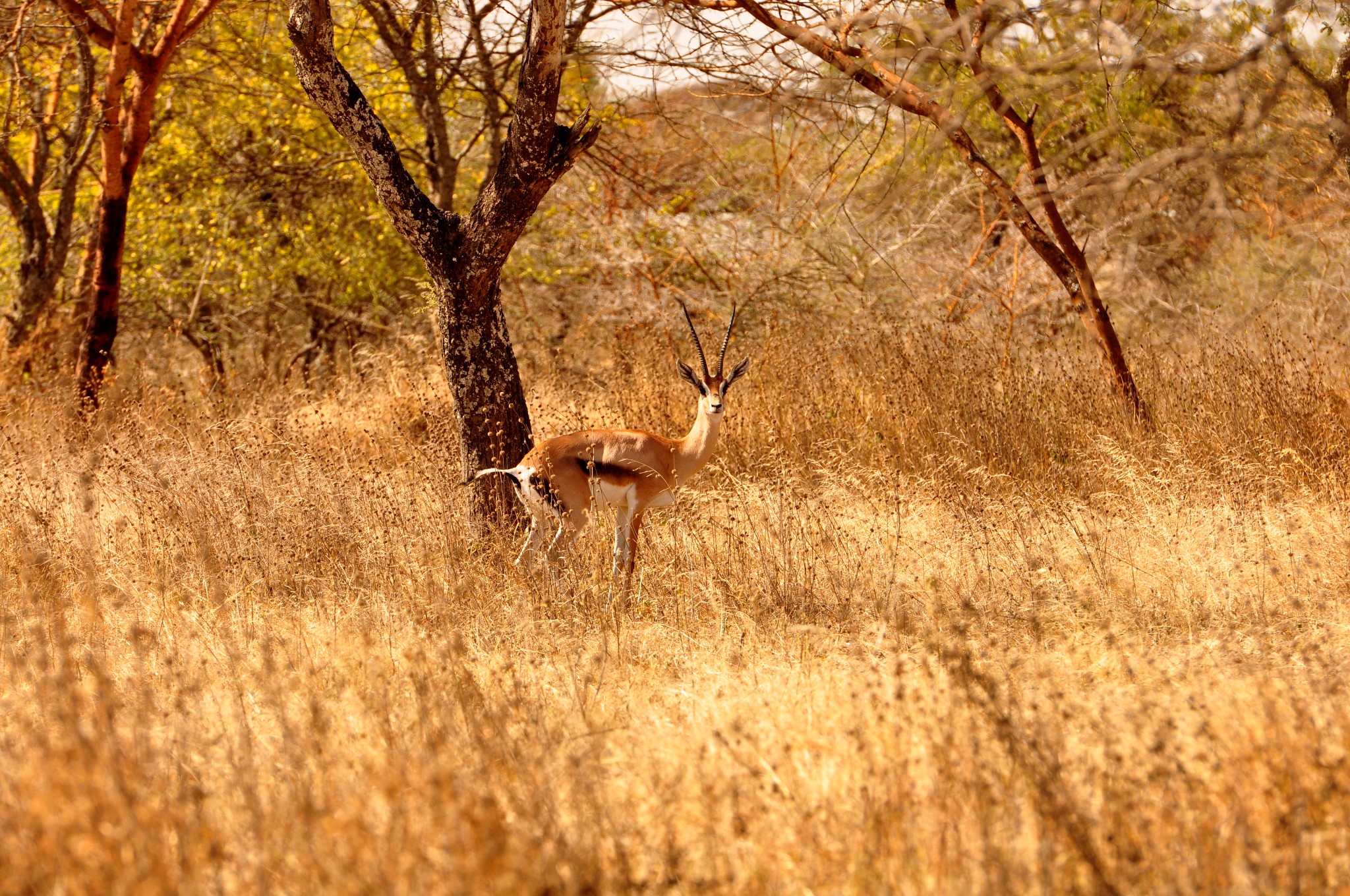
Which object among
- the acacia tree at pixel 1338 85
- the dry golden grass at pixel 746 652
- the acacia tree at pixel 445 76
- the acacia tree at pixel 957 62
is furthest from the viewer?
the acacia tree at pixel 445 76

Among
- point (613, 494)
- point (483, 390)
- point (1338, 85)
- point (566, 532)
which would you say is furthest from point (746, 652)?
point (1338, 85)

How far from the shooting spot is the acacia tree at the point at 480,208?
6520mm

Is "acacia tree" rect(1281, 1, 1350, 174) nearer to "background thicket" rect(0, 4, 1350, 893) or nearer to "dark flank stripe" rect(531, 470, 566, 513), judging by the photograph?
"background thicket" rect(0, 4, 1350, 893)

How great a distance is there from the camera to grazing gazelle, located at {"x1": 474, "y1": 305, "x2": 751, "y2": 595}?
609cm

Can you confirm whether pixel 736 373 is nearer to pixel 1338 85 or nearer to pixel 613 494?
pixel 613 494

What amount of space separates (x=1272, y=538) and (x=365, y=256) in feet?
33.1

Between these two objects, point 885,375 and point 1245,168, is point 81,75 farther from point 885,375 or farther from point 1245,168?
point 1245,168

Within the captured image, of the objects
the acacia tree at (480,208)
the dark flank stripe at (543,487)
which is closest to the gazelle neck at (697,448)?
the dark flank stripe at (543,487)

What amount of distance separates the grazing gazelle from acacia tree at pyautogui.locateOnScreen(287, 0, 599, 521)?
0.61m

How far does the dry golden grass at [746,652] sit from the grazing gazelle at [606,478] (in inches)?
8.2

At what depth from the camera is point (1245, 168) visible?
13.6 feet

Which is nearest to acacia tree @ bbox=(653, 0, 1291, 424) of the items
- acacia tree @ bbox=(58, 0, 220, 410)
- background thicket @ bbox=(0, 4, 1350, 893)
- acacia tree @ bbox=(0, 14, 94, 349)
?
background thicket @ bbox=(0, 4, 1350, 893)

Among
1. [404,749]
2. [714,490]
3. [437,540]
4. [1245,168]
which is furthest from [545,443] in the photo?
[1245,168]

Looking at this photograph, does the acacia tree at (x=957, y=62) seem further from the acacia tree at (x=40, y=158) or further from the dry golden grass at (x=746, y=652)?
the acacia tree at (x=40, y=158)
